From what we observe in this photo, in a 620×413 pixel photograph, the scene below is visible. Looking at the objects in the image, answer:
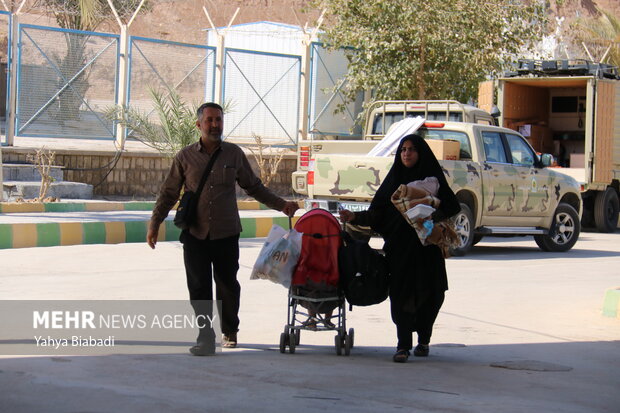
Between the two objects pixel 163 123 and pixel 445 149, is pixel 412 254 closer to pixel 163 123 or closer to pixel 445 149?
pixel 445 149

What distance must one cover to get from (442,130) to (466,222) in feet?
4.51

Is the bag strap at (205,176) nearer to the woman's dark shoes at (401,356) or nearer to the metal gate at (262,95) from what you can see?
the woman's dark shoes at (401,356)

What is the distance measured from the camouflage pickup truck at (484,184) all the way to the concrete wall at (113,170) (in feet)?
18.6

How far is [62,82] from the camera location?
18484 mm

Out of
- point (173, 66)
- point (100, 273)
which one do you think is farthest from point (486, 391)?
point (173, 66)

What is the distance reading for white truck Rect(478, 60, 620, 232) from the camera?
19.4 metres

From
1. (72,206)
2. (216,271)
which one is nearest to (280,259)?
(216,271)

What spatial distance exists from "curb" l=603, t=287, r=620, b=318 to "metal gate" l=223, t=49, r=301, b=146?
1345cm

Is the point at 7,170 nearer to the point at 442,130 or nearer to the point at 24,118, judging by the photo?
the point at 24,118

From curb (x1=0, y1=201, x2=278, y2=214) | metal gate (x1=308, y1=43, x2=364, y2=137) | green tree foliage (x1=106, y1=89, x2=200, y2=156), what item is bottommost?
curb (x1=0, y1=201, x2=278, y2=214)

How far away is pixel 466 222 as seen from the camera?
44.6ft

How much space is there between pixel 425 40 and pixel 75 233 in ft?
35.4

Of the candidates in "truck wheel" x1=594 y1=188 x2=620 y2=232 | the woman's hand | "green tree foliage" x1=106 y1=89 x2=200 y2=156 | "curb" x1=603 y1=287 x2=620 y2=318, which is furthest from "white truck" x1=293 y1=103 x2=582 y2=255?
the woman's hand

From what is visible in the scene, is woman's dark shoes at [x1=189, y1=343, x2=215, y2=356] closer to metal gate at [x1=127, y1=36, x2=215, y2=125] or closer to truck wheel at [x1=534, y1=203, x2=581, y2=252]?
truck wheel at [x1=534, y1=203, x2=581, y2=252]
